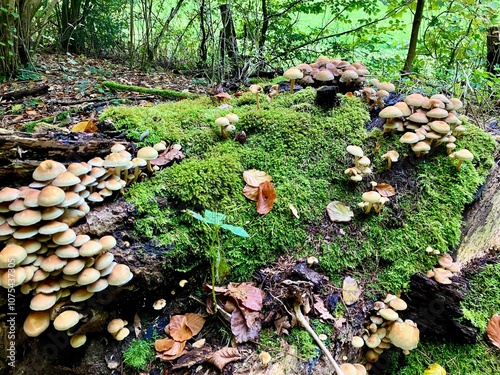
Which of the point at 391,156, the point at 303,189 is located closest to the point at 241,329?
the point at 303,189

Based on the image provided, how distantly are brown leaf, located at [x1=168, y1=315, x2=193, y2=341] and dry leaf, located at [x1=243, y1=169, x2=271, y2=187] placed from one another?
4.06 ft

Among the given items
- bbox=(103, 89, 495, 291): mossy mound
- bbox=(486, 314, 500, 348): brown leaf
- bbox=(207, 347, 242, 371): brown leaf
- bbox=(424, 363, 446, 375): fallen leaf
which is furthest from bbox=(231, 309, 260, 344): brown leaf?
bbox=(486, 314, 500, 348): brown leaf

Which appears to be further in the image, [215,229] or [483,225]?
[483,225]

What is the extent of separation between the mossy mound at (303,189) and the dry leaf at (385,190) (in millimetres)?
97

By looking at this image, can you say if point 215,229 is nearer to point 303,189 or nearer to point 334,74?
point 303,189

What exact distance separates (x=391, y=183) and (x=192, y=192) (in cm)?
200

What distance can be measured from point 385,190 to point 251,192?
4.43ft

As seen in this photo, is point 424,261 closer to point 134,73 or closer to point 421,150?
Result: point 421,150

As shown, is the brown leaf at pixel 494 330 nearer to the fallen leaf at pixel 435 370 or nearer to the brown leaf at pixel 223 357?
the fallen leaf at pixel 435 370

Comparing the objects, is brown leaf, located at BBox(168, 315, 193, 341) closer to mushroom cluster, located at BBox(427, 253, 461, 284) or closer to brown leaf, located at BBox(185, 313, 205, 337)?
brown leaf, located at BBox(185, 313, 205, 337)

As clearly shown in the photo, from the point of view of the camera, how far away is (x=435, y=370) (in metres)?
2.34

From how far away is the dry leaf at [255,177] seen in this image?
2.85m

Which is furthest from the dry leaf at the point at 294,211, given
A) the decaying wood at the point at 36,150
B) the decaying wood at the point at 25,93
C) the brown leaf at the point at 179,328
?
the decaying wood at the point at 25,93

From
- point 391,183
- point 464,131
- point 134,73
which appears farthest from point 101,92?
point 464,131
